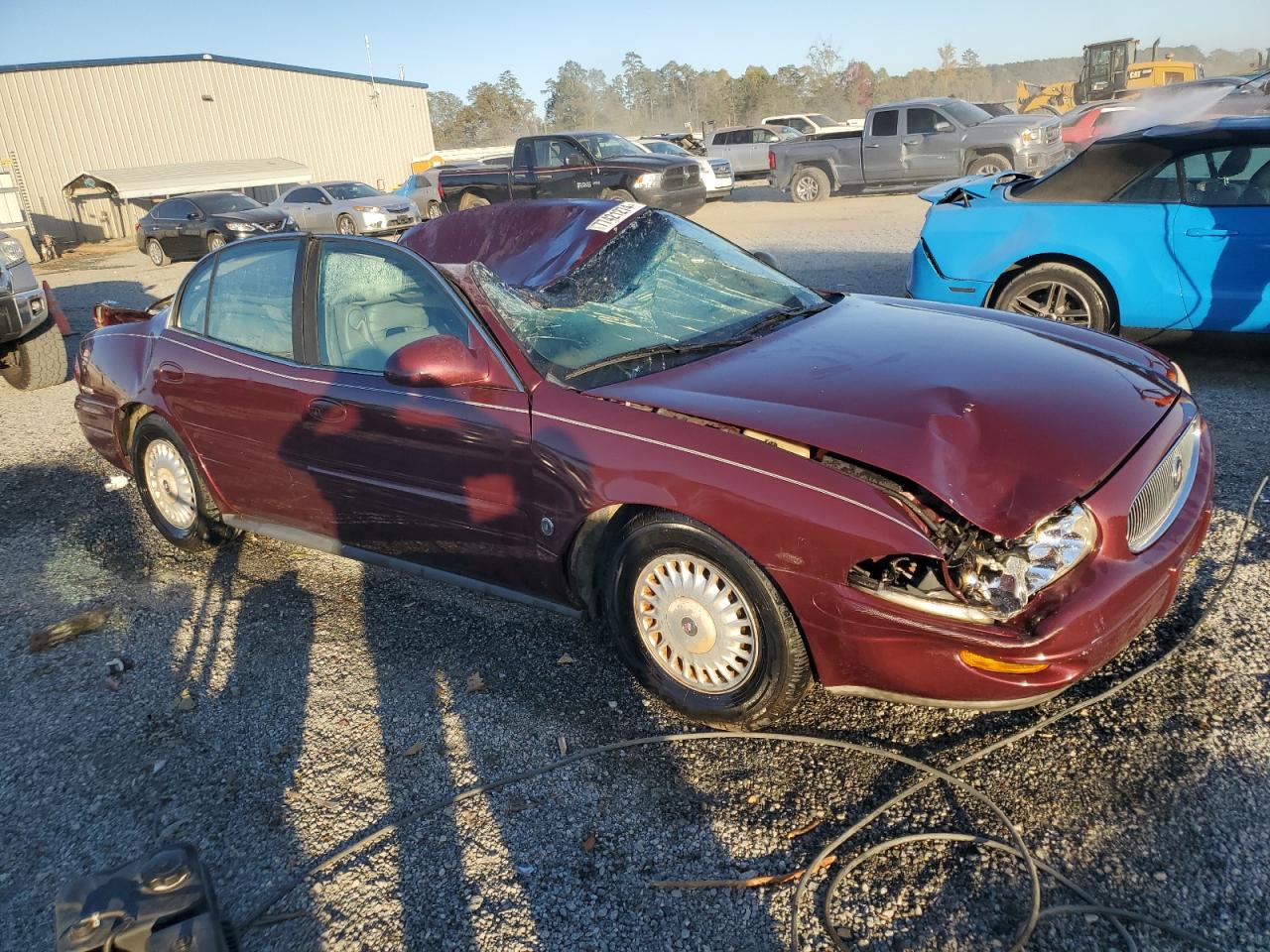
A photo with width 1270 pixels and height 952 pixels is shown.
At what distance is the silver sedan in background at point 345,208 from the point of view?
20812 mm

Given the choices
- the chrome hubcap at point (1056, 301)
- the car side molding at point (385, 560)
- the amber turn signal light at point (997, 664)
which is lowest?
the car side molding at point (385, 560)

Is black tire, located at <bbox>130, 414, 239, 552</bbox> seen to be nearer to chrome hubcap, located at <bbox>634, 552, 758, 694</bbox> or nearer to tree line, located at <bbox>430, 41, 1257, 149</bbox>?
chrome hubcap, located at <bbox>634, 552, 758, 694</bbox>

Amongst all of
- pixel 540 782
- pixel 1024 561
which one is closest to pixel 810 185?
pixel 1024 561

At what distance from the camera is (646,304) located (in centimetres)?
375

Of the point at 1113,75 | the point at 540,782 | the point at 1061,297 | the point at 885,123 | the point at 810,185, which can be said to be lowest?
the point at 540,782

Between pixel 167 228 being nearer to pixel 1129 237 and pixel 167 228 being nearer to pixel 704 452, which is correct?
pixel 1129 237

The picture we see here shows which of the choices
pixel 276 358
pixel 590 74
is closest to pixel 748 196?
pixel 276 358

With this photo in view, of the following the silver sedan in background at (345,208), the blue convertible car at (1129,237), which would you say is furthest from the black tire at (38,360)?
the silver sedan in background at (345,208)

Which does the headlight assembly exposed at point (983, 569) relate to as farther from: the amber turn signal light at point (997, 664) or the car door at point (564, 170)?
the car door at point (564, 170)

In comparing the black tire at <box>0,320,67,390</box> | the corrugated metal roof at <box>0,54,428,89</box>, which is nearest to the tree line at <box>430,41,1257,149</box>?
the corrugated metal roof at <box>0,54,428,89</box>

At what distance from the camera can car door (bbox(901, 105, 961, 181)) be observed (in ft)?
60.2

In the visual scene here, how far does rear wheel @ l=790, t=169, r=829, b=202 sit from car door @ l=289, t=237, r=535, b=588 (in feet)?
58.4

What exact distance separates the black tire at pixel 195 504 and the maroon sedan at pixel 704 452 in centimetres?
3

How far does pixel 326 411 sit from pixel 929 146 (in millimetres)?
17431
